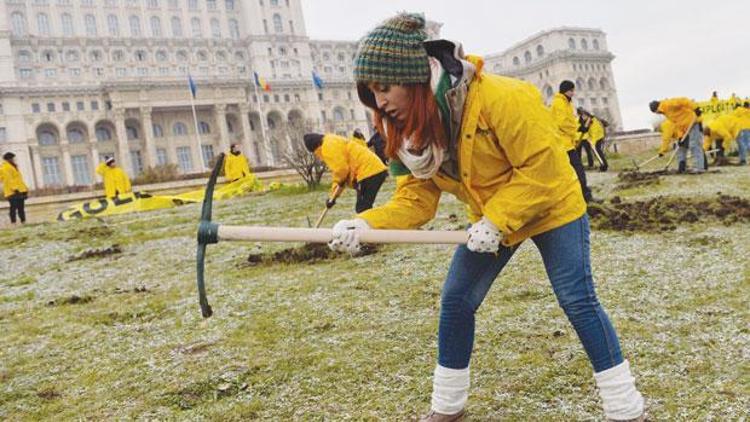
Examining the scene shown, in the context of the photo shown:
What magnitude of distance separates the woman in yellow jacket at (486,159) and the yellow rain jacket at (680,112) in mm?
13553

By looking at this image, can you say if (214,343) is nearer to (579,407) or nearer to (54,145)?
(579,407)

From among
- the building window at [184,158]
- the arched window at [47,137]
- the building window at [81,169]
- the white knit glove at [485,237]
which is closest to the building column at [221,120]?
the building window at [184,158]

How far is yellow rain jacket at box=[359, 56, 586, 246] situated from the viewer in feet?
8.27

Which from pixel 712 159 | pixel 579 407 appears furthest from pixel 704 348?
pixel 712 159

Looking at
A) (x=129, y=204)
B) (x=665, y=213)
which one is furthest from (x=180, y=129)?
(x=665, y=213)

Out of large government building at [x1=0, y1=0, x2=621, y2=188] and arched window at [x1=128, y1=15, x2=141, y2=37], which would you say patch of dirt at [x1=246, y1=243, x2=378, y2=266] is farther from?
arched window at [x1=128, y1=15, x2=141, y2=37]

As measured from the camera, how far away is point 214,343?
5.07 metres

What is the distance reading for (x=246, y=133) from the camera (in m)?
86.1

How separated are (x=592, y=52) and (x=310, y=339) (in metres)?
132

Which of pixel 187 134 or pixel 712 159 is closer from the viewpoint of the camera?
pixel 712 159

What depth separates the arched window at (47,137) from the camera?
80.8m

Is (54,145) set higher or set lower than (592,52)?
lower

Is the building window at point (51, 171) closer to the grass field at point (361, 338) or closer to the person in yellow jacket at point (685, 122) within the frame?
the grass field at point (361, 338)

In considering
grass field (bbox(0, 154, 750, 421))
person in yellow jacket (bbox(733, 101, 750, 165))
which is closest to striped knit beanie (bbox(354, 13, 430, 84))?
grass field (bbox(0, 154, 750, 421))
